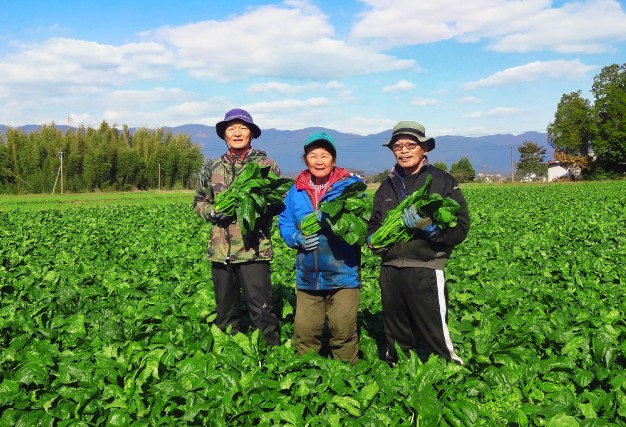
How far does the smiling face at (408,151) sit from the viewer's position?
447 centimetres

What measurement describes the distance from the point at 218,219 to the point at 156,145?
6774cm

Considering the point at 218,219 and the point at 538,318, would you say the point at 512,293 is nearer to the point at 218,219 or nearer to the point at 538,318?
the point at 538,318

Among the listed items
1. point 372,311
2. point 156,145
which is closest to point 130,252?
point 372,311

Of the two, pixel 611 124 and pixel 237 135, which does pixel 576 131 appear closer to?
pixel 611 124

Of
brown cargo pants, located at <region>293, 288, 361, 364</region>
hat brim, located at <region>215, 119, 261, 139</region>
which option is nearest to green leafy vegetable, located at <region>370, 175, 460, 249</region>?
brown cargo pants, located at <region>293, 288, 361, 364</region>

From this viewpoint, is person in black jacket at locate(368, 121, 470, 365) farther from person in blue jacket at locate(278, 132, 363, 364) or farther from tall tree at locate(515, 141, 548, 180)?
tall tree at locate(515, 141, 548, 180)

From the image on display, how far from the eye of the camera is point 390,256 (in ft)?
15.2

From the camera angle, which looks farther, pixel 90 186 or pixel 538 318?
pixel 90 186

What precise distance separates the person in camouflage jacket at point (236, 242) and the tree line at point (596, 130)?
249ft

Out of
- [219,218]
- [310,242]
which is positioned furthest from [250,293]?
[310,242]

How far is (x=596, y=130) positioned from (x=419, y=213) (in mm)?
80164

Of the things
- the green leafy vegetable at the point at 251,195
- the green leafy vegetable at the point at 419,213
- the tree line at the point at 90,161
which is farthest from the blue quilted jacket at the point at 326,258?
the tree line at the point at 90,161

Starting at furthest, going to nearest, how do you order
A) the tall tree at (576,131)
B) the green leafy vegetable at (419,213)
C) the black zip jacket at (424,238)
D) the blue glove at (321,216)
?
the tall tree at (576,131), the blue glove at (321,216), the black zip jacket at (424,238), the green leafy vegetable at (419,213)

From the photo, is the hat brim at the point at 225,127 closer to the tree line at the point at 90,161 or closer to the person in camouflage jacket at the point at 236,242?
the person in camouflage jacket at the point at 236,242
